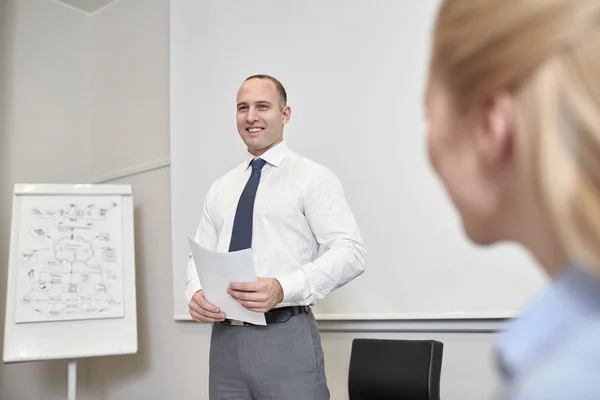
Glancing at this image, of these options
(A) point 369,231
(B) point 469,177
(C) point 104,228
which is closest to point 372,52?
(A) point 369,231

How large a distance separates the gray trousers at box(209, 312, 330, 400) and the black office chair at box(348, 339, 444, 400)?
4.7 inches

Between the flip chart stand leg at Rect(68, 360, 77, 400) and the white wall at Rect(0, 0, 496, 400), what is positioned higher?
the white wall at Rect(0, 0, 496, 400)

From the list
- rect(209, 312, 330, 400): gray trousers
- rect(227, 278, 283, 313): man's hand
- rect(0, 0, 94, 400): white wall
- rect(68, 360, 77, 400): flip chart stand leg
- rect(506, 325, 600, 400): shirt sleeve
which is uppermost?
rect(0, 0, 94, 400): white wall

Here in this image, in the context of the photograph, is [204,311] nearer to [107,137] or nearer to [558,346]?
[558,346]

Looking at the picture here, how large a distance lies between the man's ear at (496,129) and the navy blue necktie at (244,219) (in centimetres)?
169

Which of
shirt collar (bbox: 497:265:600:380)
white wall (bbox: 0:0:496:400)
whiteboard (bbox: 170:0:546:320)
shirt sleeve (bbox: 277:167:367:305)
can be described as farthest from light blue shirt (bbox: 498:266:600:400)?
white wall (bbox: 0:0:496:400)

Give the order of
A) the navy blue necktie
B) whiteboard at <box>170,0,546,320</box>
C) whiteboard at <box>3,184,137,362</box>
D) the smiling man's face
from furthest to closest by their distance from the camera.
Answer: whiteboard at <box>3,184,137,362</box>, whiteboard at <box>170,0,546,320</box>, the smiling man's face, the navy blue necktie

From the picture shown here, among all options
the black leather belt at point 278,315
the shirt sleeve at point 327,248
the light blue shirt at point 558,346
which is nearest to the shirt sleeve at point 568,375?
the light blue shirt at point 558,346

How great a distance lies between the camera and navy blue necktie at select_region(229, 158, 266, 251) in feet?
6.85

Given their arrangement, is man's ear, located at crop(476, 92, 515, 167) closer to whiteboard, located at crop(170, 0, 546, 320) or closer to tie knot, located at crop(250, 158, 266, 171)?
tie knot, located at crop(250, 158, 266, 171)

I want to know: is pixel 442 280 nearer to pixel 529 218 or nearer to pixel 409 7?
pixel 409 7

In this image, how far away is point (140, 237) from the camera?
148 inches

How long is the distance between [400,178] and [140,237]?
6.03ft

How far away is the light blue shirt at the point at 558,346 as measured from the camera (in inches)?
12.4
